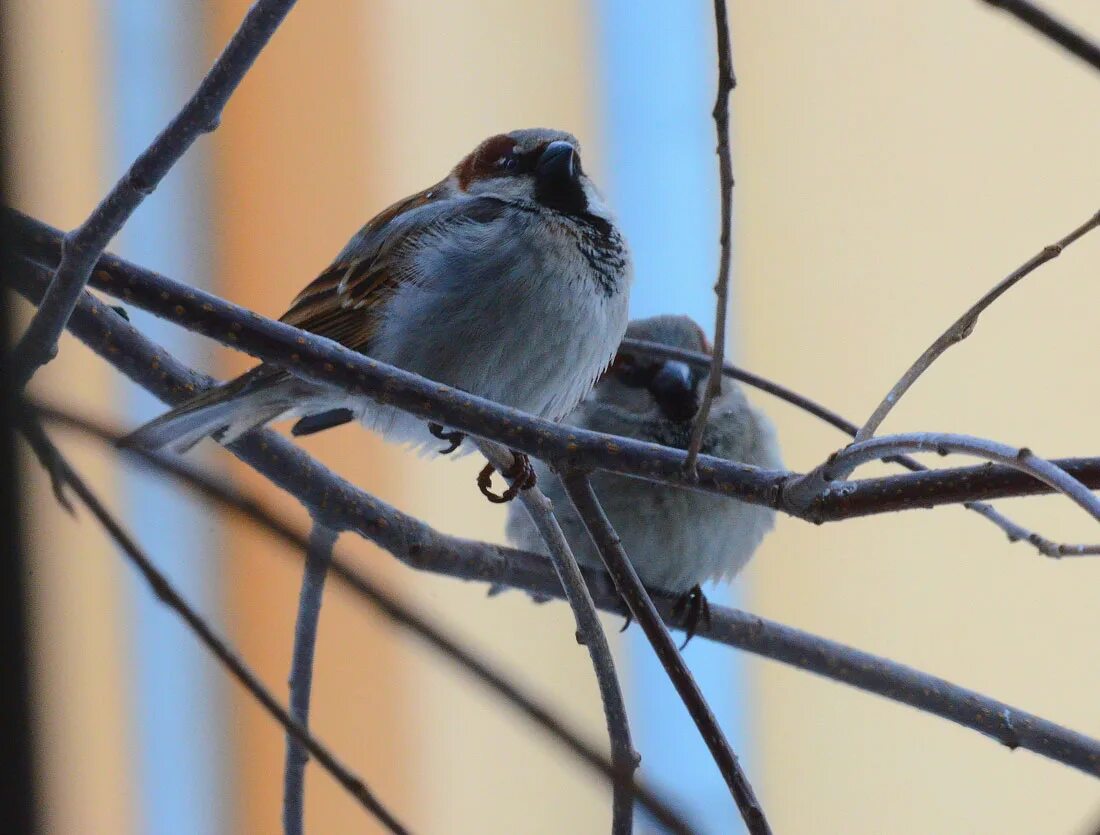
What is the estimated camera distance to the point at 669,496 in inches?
41.6

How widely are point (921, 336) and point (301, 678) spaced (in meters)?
0.86

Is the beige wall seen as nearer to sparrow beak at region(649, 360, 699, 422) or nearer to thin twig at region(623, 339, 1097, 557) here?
sparrow beak at region(649, 360, 699, 422)

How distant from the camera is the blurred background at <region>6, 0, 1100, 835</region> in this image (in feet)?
3.80

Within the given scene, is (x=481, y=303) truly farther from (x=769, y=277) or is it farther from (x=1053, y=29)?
(x=769, y=277)

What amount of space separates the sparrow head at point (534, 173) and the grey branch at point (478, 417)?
441mm

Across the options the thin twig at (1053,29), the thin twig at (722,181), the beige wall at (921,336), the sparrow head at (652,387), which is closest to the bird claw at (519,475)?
the thin twig at (722,181)

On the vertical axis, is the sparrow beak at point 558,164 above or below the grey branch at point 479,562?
above

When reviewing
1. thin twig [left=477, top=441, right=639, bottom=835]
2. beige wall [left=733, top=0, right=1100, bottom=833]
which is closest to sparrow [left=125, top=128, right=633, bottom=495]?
thin twig [left=477, top=441, right=639, bottom=835]

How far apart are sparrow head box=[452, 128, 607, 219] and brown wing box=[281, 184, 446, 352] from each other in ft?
0.32

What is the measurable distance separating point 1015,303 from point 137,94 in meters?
0.99

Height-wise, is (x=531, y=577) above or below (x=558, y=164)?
below

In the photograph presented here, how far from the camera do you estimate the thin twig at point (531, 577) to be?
69 centimetres

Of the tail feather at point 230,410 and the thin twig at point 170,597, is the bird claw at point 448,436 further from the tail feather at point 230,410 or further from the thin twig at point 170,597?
the thin twig at point 170,597

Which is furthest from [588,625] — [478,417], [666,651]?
[478,417]
